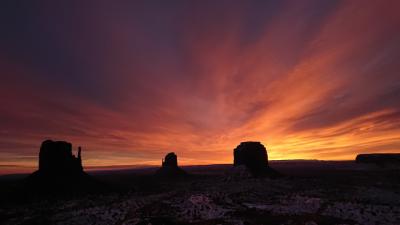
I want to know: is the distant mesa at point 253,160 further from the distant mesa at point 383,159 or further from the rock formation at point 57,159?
the distant mesa at point 383,159

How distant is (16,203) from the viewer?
4988cm

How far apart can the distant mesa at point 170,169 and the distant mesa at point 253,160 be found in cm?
4007

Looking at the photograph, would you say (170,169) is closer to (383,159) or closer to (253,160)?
(253,160)

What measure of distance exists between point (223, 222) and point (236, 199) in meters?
15.6

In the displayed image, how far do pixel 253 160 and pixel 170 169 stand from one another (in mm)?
51307

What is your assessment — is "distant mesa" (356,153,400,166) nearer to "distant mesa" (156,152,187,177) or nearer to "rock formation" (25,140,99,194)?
"distant mesa" (156,152,187,177)

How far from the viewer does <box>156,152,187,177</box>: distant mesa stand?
129 meters

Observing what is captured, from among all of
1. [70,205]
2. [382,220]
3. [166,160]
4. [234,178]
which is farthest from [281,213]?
[166,160]

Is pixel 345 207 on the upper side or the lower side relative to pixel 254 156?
lower

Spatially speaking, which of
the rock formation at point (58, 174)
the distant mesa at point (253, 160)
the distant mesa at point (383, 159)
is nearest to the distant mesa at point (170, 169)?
the distant mesa at point (253, 160)

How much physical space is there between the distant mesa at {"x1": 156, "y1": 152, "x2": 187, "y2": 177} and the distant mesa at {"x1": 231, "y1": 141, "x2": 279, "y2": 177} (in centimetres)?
4007

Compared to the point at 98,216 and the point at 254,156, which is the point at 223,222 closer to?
the point at 98,216

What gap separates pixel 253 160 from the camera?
93875mm

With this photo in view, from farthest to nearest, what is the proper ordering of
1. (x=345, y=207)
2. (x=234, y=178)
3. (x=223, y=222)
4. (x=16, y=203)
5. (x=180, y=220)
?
(x=234, y=178), (x=16, y=203), (x=345, y=207), (x=180, y=220), (x=223, y=222)
